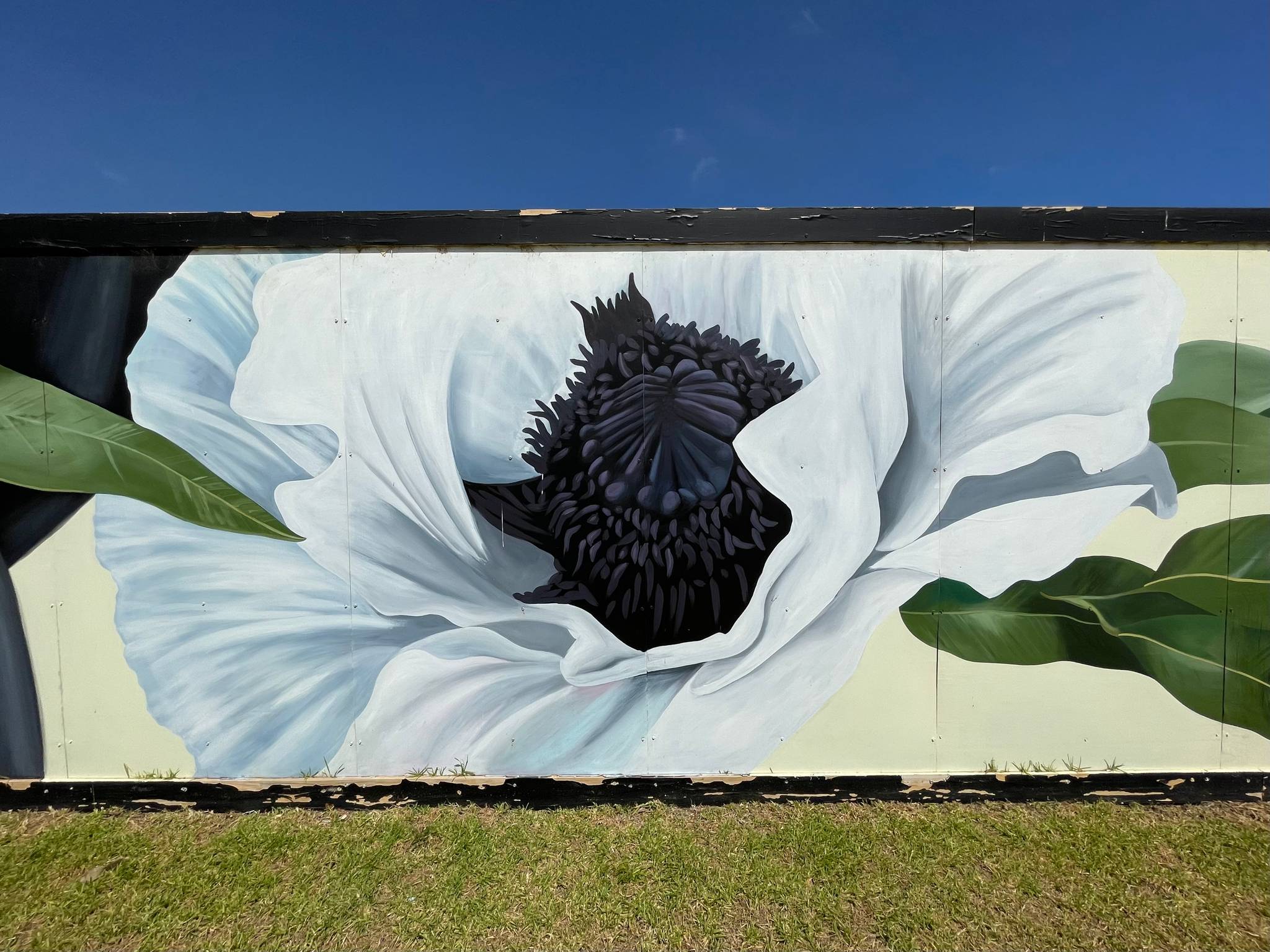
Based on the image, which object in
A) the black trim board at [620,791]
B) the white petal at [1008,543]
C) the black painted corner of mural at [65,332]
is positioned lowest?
the black trim board at [620,791]

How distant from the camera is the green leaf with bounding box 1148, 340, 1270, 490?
A: 236cm

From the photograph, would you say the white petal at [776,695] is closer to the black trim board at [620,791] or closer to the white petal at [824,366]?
the black trim board at [620,791]

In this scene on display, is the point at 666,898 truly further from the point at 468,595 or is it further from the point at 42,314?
the point at 42,314

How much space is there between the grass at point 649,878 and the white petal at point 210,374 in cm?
171

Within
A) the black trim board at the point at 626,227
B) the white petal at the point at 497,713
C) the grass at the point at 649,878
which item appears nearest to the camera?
the grass at the point at 649,878

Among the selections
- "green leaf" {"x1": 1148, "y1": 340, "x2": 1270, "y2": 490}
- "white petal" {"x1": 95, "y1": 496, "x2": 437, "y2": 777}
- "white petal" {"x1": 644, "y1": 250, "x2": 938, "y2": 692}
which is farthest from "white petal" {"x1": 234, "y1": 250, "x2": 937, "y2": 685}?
"green leaf" {"x1": 1148, "y1": 340, "x2": 1270, "y2": 490}

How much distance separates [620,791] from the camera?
244 centimetres

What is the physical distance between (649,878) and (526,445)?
195 cm

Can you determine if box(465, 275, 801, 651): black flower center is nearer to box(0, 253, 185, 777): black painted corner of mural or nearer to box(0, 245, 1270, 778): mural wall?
box(0, 245, 1270, 778): mural wall

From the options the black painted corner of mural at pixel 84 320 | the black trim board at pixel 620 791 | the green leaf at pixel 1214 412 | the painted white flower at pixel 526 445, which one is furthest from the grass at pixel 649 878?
the black painted corner of mural at pixel 84 320

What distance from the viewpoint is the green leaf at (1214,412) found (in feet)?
7.73

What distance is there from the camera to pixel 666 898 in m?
1.94

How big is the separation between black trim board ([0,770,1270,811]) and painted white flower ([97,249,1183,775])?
350 mm

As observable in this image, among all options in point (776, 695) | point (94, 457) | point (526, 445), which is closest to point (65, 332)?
point (94, 457)
